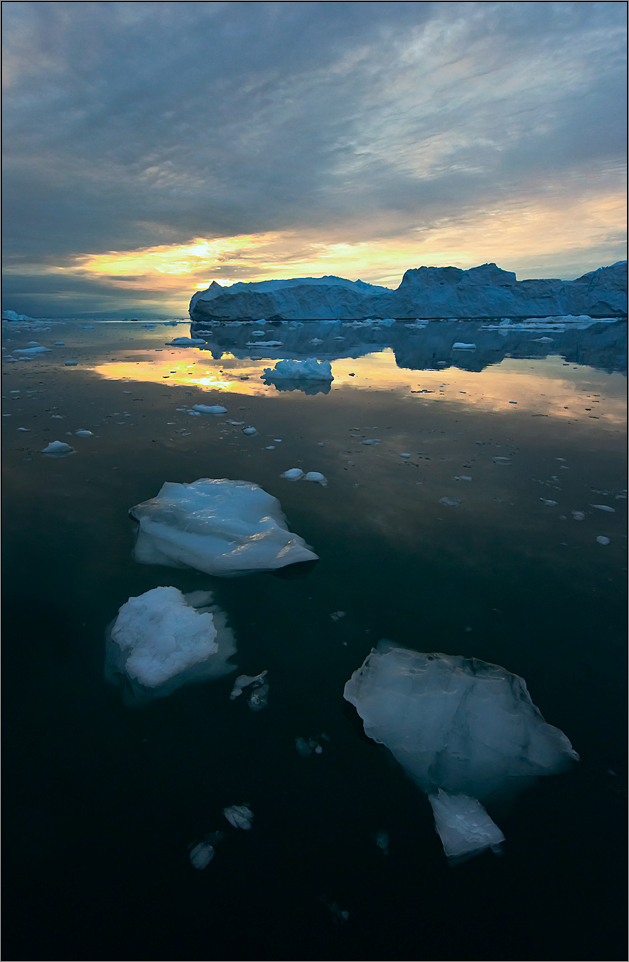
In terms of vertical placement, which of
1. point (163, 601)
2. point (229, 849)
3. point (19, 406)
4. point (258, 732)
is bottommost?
point (229, 849)

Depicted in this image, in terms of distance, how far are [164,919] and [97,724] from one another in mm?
810

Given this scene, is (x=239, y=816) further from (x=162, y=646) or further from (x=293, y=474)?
(x=293, y=474)

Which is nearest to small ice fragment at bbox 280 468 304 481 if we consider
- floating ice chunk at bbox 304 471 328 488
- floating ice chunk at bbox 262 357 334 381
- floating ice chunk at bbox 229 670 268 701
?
floating ice chunk at bbox 304 471 328 488

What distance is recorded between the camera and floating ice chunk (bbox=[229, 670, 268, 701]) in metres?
2.04

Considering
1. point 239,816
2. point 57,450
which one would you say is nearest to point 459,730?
point 239,816

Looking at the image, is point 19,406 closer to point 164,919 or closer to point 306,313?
point 164,919

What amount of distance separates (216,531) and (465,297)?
61.4 metres

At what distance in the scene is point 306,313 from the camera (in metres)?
58.8

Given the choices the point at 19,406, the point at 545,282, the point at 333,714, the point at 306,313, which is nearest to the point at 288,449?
the point at 333,714

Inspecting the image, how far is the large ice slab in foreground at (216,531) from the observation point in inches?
118

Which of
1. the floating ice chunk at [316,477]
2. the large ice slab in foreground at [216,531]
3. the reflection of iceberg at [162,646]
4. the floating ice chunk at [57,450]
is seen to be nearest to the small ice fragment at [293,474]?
the floating ice chunk at [316,477]

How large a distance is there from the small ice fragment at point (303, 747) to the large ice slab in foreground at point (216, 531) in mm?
1255

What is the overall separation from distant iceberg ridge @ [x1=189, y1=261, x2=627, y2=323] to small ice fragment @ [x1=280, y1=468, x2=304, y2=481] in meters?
49.5

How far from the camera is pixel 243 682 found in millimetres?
2086
